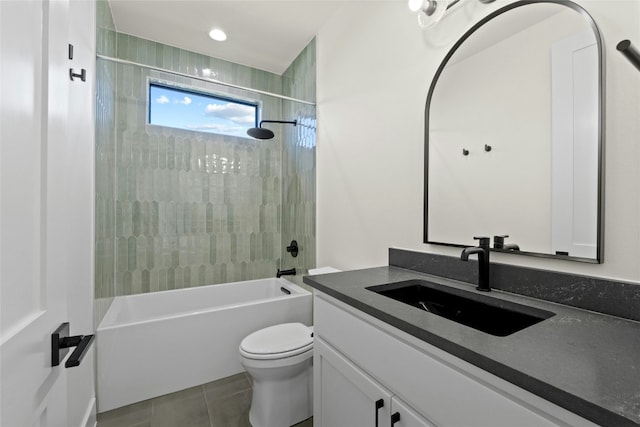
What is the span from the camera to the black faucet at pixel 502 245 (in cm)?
113

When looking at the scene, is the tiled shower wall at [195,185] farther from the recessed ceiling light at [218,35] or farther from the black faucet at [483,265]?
the black faucet at [483,265]

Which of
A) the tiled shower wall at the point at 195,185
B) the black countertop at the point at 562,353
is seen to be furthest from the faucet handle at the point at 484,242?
the tiled shower wall at the point at 195,185

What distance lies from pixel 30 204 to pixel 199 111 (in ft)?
8.56

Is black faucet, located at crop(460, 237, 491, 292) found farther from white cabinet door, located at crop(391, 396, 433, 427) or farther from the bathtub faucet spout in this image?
the bathtub faucet spout

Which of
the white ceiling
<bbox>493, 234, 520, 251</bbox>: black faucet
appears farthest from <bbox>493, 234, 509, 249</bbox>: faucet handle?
the white ceiling

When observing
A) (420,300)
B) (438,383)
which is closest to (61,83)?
(438,383)

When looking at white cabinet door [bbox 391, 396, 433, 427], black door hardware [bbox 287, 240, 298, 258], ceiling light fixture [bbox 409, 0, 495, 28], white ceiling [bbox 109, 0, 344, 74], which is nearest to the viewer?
white cabinet door [bbox 391, 396, 433, 427]

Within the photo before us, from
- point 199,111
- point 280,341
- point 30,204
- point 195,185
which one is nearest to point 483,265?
point 280,341

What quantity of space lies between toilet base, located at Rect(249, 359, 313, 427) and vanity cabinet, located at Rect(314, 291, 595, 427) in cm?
38

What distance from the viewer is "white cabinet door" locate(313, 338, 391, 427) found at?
36.9 inches

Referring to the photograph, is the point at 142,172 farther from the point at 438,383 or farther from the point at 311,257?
the point at 438,383

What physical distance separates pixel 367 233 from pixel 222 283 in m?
1.80

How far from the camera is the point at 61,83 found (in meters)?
0.79

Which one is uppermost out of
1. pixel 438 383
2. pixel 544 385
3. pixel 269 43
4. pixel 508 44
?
pixel 269 43
